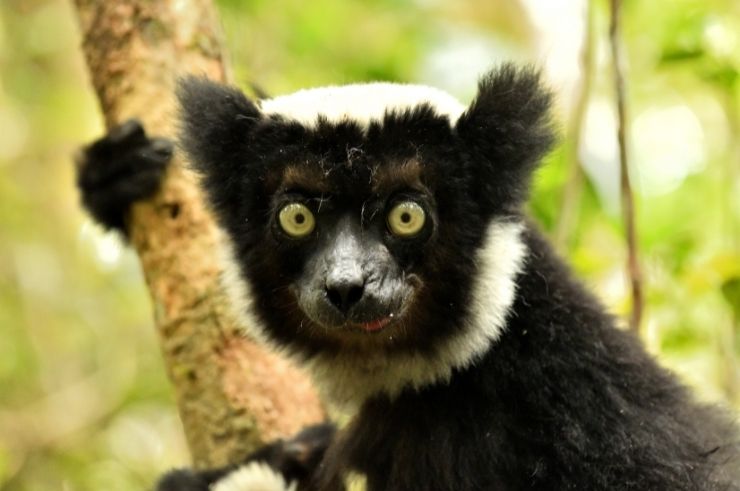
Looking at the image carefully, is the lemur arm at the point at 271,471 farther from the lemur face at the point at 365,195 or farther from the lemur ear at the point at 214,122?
the lemur ear at the point at 214,122

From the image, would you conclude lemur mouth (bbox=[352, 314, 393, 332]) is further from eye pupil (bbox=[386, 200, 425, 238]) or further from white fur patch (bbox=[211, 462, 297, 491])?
white fur patch (bbox=[211, 462, 297, 491])

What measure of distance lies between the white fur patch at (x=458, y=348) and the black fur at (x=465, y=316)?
3cm

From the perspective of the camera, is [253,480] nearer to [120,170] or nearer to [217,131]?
[217,131]

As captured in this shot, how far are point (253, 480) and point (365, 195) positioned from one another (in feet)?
3.52

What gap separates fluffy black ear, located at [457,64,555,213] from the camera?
3.02 meters

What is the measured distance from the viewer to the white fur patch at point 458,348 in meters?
2.98

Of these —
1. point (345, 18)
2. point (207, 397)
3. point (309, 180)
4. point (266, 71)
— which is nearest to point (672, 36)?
point (309, 180)

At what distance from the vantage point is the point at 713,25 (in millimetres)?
4371

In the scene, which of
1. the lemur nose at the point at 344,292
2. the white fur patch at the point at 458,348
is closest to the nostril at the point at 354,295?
the lemur nose at the point at 344,292

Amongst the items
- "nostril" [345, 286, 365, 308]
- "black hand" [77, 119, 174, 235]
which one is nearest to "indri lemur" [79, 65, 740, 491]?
"nostril" [345, 286, 365, 308]

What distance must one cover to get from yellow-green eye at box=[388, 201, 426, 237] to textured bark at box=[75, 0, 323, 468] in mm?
944

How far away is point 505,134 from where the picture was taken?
304cm

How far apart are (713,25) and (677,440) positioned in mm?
2238

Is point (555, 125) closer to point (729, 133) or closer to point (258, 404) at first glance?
point (258, 404)
